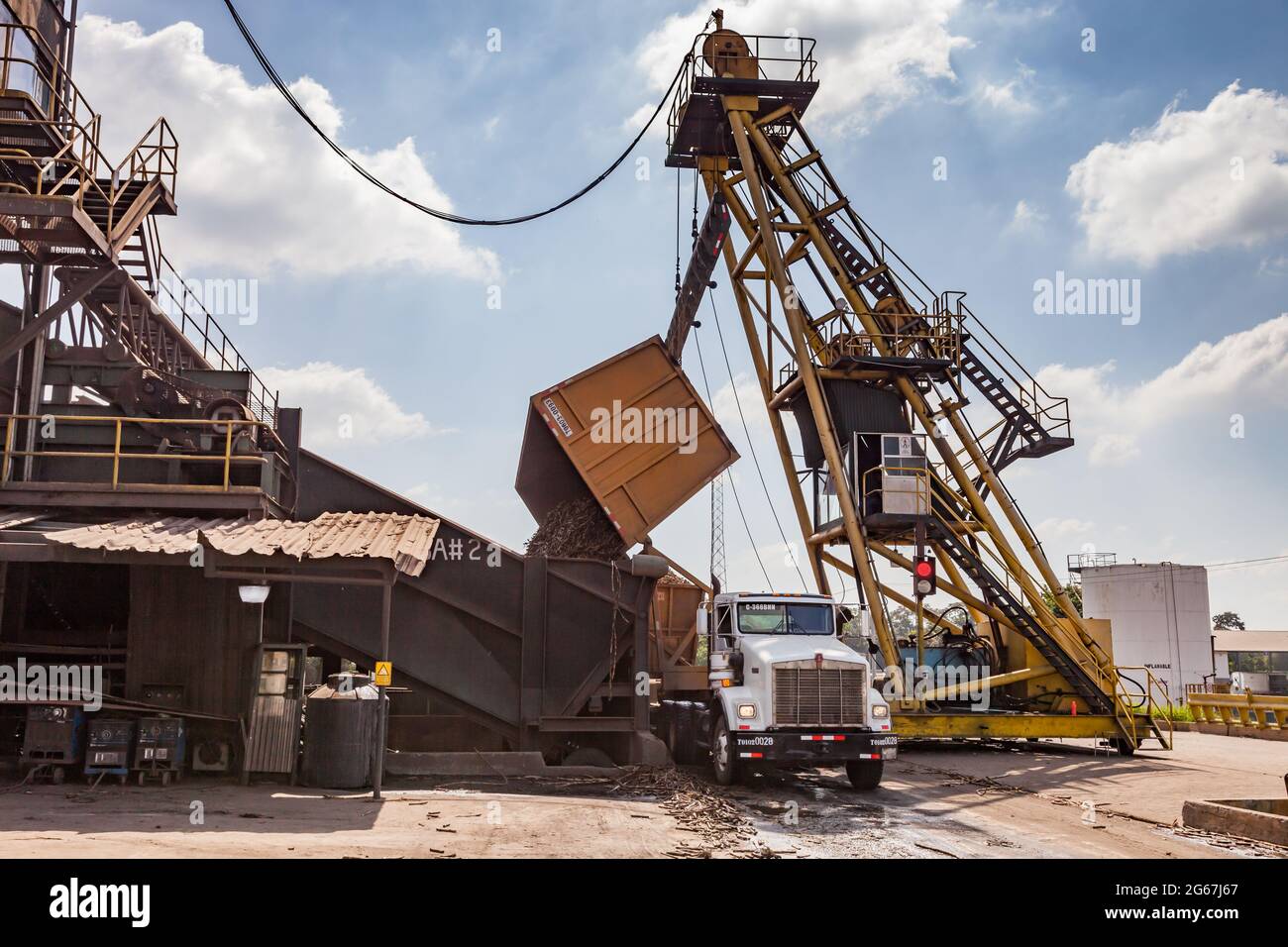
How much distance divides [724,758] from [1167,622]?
52026 mm

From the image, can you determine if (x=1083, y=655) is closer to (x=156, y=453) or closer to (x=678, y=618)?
(x=678, y=618)

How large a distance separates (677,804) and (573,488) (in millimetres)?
6882

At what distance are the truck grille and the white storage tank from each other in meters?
49.7

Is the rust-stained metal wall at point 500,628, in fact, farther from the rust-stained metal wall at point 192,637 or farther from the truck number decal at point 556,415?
the truck number decal at point 556,415

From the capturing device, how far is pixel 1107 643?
76.2ft

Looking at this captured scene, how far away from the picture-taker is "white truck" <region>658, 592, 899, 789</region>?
14.3 meters

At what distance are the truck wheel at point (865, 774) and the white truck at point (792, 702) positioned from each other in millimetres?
15

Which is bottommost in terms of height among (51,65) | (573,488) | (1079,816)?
(1079,816)

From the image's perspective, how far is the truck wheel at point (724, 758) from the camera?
14.6 metres

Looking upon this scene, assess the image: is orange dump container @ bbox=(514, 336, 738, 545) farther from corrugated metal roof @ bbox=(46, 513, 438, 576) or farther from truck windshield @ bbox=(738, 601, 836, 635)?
corrugated metal roof @ bbox=(46, 513, 438, 576)

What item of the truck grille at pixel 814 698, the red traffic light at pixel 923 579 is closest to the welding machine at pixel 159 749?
the truck grille at pixel 814 698

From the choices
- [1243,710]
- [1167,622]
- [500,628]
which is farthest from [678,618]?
[1167,622]
